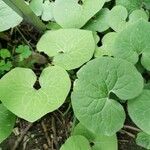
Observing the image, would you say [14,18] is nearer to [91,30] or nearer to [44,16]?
[44,16]

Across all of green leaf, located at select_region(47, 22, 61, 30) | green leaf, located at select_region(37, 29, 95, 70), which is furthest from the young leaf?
green leaf, located at select_region(47, 22, 61, 30)

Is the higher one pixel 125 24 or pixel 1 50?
pixel 1 50

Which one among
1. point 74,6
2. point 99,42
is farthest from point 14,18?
point 99,42

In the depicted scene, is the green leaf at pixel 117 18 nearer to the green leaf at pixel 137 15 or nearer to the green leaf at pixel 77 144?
the green leaf at pixel 137 15

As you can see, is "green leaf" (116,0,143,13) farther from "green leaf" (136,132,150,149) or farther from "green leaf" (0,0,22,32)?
"green leaf" (136,132,150,149)

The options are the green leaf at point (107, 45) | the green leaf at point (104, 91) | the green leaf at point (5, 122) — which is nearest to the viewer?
the green leaf at point (104, 91)

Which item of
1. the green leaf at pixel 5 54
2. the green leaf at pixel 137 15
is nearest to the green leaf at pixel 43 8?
the green leaf at pixel 5 54
